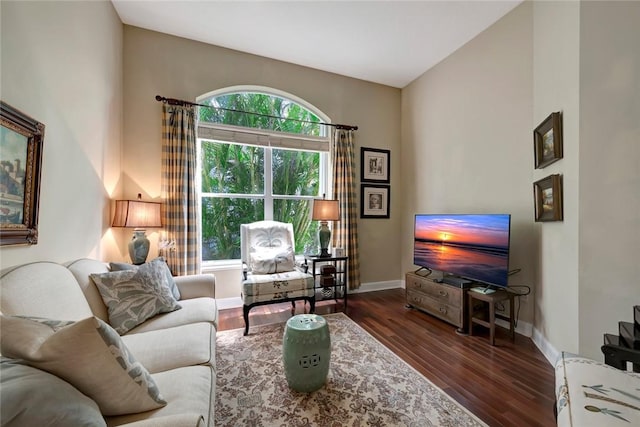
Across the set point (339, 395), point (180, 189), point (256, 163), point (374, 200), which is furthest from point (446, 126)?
point (180, 189)

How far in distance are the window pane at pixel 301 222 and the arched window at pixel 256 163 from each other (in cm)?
1

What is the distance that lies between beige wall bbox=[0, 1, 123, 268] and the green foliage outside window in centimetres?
98

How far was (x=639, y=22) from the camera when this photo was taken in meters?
1.64

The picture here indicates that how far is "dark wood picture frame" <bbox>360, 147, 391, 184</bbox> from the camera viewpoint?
3.97 metres

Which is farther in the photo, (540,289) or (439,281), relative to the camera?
(439,281)

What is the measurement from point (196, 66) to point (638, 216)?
4.13 meters

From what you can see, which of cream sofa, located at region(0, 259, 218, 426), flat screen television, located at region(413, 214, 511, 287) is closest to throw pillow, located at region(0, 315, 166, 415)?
cream sofa, located at region(0, 259, 218, 426)

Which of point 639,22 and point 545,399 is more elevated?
point 639,22

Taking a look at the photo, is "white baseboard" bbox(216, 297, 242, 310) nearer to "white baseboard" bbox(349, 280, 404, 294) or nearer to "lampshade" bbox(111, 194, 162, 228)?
"lampshade" bbox(111, 194, 162, 228)

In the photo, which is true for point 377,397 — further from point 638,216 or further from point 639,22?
point 639,22

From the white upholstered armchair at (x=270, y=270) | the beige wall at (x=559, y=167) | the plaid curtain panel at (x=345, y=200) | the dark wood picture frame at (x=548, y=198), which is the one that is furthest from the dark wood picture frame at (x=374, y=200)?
the dark wood picture frame at (x=548, y=198)

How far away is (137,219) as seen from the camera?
2.45 m

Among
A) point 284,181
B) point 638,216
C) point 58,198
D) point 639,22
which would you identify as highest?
point 639,22

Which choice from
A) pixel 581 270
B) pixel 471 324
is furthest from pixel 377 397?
pixel 581 270
